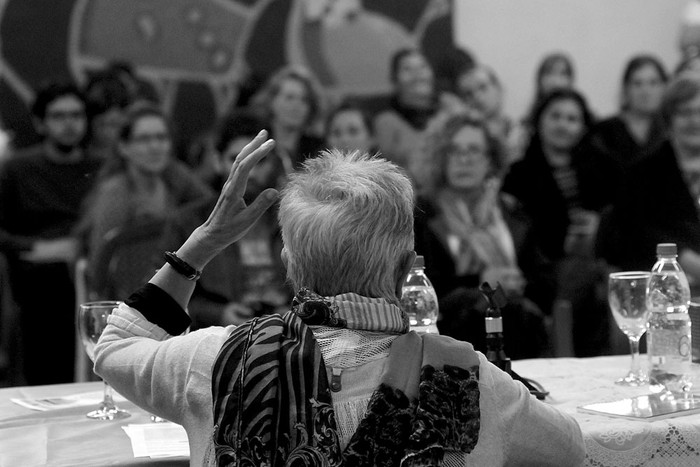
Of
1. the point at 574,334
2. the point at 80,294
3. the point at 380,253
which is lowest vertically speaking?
the point at 574,334

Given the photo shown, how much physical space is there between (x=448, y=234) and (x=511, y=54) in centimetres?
260

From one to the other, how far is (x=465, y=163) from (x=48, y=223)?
6.16ft

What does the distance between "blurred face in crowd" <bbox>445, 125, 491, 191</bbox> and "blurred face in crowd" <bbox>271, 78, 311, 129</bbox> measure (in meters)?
1.24

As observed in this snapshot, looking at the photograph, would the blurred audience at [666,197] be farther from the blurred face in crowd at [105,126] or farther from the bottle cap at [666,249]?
the blurred face in crowd at [105,126]

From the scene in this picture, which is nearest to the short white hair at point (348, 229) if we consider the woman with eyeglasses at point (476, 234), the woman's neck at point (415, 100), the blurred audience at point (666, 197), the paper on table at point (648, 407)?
the paper on table at point (648, 407)

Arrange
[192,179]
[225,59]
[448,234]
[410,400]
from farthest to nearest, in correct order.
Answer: [225,59] → [192,179] → [448,234] → [410,400]

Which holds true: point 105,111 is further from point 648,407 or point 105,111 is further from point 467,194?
point 648,407

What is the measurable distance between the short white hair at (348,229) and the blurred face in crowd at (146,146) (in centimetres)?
296

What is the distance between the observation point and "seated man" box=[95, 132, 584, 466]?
4.21 feet

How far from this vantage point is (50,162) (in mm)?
4516

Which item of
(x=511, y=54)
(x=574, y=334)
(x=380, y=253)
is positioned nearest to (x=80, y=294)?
(x=574, y=334)

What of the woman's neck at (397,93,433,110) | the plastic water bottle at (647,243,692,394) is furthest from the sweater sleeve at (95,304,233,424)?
the woman's neck at (397,93,433,110)

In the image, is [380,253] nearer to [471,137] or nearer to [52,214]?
[471,137]

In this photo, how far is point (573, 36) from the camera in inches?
247
